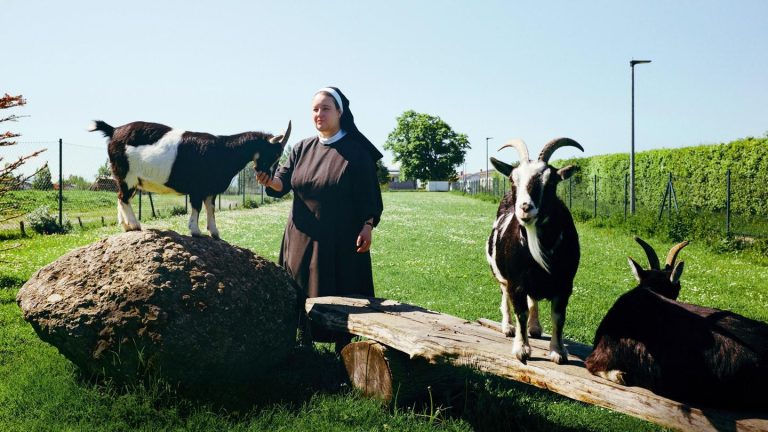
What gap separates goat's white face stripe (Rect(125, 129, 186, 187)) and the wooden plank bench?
182 cm

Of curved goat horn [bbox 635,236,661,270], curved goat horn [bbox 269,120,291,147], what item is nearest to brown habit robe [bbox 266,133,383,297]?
curved goat horn [bbox 269,120,291,147]

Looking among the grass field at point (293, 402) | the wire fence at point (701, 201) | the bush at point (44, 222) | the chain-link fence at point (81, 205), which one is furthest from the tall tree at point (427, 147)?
the grass field at point (293, 402)

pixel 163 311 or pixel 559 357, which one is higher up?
pixel 163 311

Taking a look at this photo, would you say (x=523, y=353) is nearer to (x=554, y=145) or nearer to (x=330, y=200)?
(x=554, y=145)

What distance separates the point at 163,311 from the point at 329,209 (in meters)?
1.70

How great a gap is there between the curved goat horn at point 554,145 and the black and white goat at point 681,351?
1133mm

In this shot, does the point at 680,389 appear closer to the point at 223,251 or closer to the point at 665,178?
the point at 223,251

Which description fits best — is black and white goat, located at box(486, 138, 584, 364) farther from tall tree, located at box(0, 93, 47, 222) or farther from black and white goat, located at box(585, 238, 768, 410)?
tall tree, located at box(0, 93, 47, 222)

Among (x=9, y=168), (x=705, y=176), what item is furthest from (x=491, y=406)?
(x=705, y=176)

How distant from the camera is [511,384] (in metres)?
5.52

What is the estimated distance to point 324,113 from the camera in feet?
16.8

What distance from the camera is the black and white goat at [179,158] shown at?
450 cm

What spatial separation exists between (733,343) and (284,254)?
3.93 m

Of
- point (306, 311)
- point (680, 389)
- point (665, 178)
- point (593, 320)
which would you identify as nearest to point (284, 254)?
point (306, 311)
